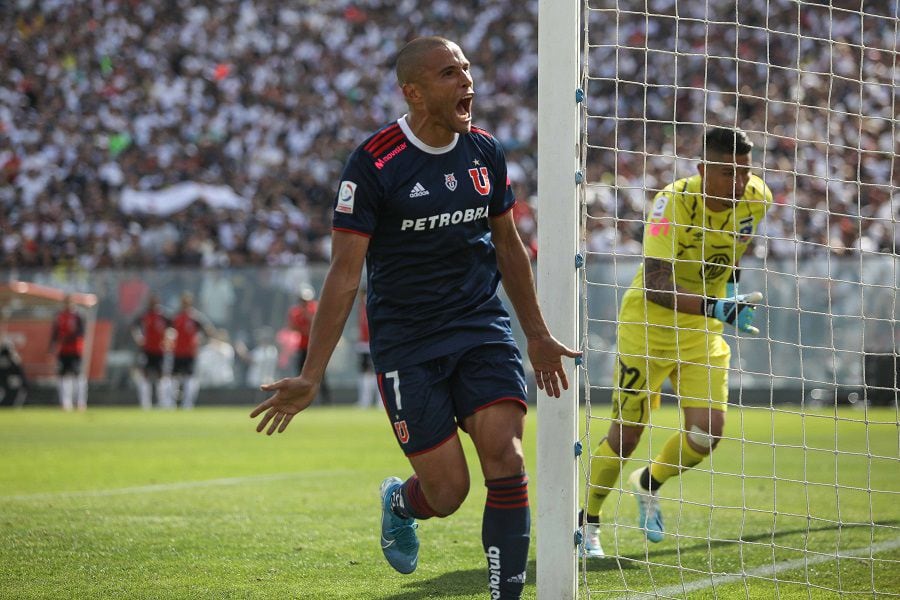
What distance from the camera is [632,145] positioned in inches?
1088

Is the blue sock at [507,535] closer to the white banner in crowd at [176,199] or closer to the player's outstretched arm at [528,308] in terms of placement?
the player's outstretched arm at [528,308]

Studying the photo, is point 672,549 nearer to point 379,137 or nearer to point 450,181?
point 450,181

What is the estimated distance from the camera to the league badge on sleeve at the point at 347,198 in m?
4.64

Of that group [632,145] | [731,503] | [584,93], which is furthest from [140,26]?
[584,93]

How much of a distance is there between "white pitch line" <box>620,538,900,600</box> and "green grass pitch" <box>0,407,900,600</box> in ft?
0.06

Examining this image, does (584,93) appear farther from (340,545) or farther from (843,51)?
(843,51)

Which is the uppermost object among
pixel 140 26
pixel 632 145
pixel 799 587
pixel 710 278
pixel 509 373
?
pixel 140 26

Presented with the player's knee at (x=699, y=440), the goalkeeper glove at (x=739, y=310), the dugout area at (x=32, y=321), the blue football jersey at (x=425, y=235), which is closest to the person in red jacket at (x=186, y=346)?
the dugout area at (x=32, y=321)

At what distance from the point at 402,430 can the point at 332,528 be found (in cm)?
296

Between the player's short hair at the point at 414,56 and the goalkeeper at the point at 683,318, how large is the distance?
7.38ft

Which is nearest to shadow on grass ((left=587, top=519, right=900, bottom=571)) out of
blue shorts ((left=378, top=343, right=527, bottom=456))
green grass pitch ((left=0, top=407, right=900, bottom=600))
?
green grass pitch ((left=0, top=407, right=900, bottom=600))

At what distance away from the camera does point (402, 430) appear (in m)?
4.91

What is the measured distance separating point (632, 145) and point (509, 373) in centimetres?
2346

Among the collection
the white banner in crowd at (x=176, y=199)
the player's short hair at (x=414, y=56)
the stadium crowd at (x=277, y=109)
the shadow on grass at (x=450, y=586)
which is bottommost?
the shadow on grass at (x=450, y=586)
